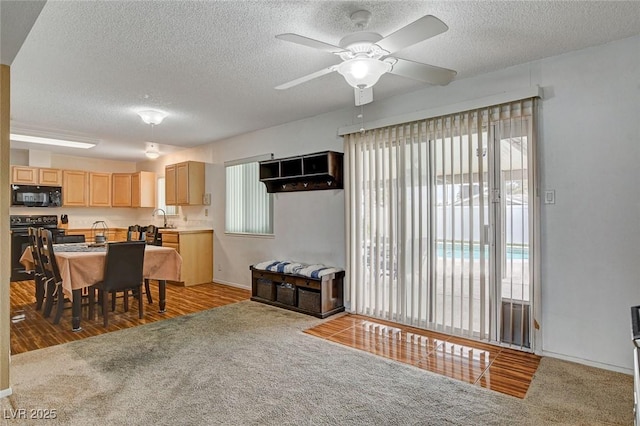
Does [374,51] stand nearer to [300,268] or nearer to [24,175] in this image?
[300,268]

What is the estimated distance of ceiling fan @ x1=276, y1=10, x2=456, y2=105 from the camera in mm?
1919

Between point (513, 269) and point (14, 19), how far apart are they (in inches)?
154

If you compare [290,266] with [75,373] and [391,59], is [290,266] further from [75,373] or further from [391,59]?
[391,59]

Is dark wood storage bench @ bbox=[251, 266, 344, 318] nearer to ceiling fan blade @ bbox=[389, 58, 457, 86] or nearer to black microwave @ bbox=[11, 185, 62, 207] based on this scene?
ceiling fan blade @ bbox=[389, 58, 457, 86]

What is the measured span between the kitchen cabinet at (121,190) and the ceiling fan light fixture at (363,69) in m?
7.40

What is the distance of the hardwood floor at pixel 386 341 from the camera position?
268 centimetres

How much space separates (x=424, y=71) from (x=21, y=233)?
7.20 meters

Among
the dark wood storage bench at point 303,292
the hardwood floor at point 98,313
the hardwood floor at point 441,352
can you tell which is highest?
the dark wood storage bench at point 303,292

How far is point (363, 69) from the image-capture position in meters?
2.20

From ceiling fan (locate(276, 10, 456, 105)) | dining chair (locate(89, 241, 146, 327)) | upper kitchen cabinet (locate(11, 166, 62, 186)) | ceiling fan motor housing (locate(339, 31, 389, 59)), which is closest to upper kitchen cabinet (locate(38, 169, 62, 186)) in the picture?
upper kitchen cabinet (locate(11, 166, 62, 186))

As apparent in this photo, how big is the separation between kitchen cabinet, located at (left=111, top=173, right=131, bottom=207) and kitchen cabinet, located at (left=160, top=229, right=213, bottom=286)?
259cm

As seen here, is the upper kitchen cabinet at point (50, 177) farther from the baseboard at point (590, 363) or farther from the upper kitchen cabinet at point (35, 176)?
the baseboard at point (590, 363)

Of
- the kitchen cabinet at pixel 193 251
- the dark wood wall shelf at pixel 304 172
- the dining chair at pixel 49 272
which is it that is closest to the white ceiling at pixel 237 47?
the dark wood wall shelf at pixel 304 172

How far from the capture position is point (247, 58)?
2.96 meters
